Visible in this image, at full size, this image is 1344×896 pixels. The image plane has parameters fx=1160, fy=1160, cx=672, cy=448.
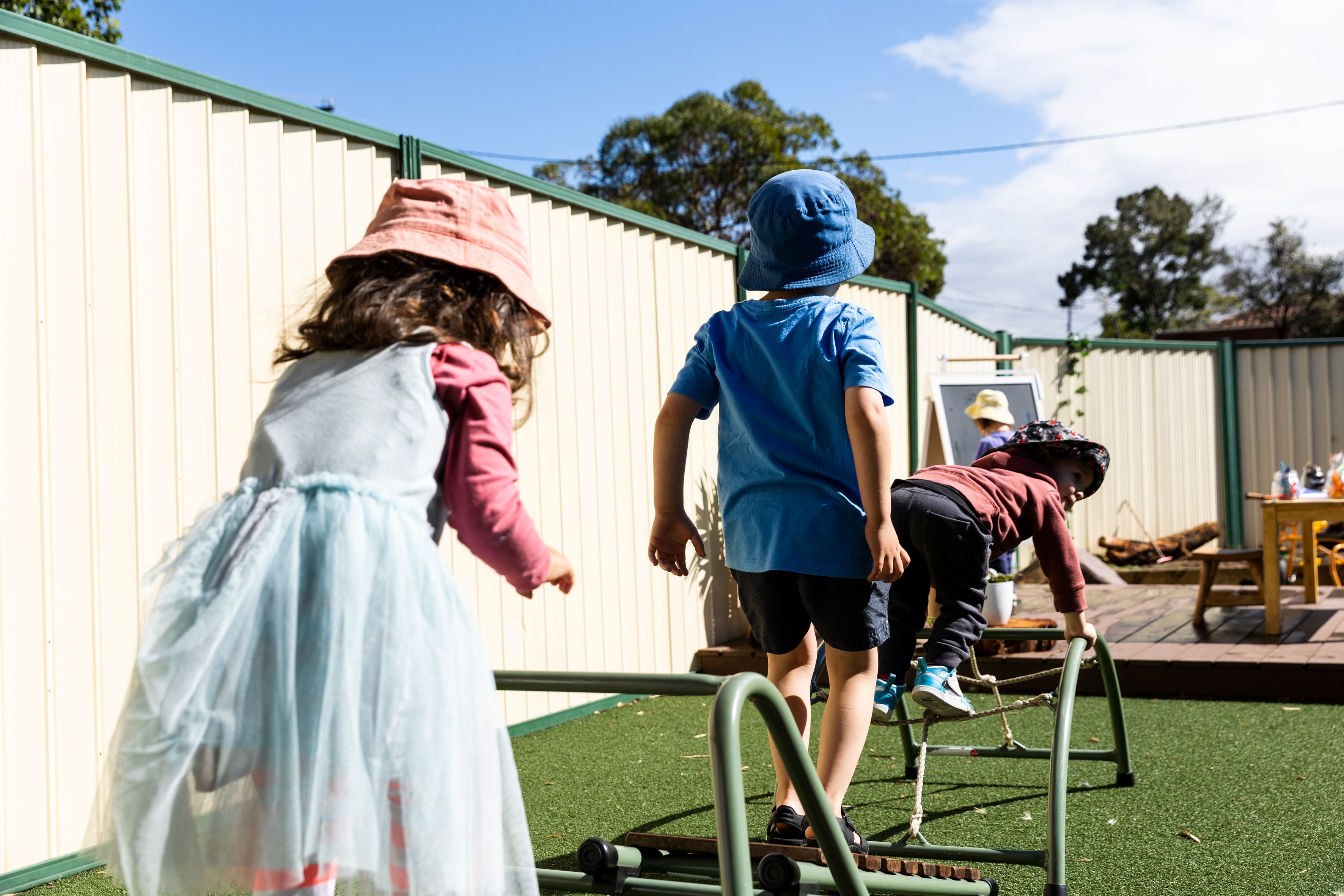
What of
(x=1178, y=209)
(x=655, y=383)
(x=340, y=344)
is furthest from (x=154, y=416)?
(x=1178, y=209)

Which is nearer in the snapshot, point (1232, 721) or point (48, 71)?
point (48, 71)

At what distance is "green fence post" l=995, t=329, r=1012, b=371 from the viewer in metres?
10.8

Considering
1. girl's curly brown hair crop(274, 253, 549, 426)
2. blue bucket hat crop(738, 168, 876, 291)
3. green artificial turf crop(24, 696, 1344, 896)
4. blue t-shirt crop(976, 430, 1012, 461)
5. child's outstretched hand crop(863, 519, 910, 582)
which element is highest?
blue bucket hat crop(738, 168, 876, 291)

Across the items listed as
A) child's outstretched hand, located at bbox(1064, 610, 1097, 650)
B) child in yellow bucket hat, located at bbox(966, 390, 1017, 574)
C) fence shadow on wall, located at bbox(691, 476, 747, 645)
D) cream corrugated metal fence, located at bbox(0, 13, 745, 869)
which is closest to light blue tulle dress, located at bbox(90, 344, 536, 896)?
cream corrugated metal fence, located at bbox(0, 13, 745, 869)

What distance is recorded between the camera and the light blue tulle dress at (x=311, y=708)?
1.43 m

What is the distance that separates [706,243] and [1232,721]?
3438 millimetres

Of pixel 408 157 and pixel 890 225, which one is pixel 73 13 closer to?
pixel 408 157

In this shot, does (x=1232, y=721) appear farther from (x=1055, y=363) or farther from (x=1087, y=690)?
(x=1055, y=363)

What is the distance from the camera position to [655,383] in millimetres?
5855

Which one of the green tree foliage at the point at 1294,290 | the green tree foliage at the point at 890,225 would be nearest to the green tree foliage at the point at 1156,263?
the green tree foliage at the point at 1294,290

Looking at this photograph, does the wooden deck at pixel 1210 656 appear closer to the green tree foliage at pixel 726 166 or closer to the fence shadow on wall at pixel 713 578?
the fence shadow on wall at pixel 713 578

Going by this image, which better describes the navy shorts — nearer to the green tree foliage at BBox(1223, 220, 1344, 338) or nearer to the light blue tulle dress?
the light blue tulle dress

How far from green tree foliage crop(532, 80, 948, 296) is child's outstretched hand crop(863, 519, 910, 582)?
24.3 meters

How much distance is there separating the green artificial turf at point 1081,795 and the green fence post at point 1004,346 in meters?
6.02
